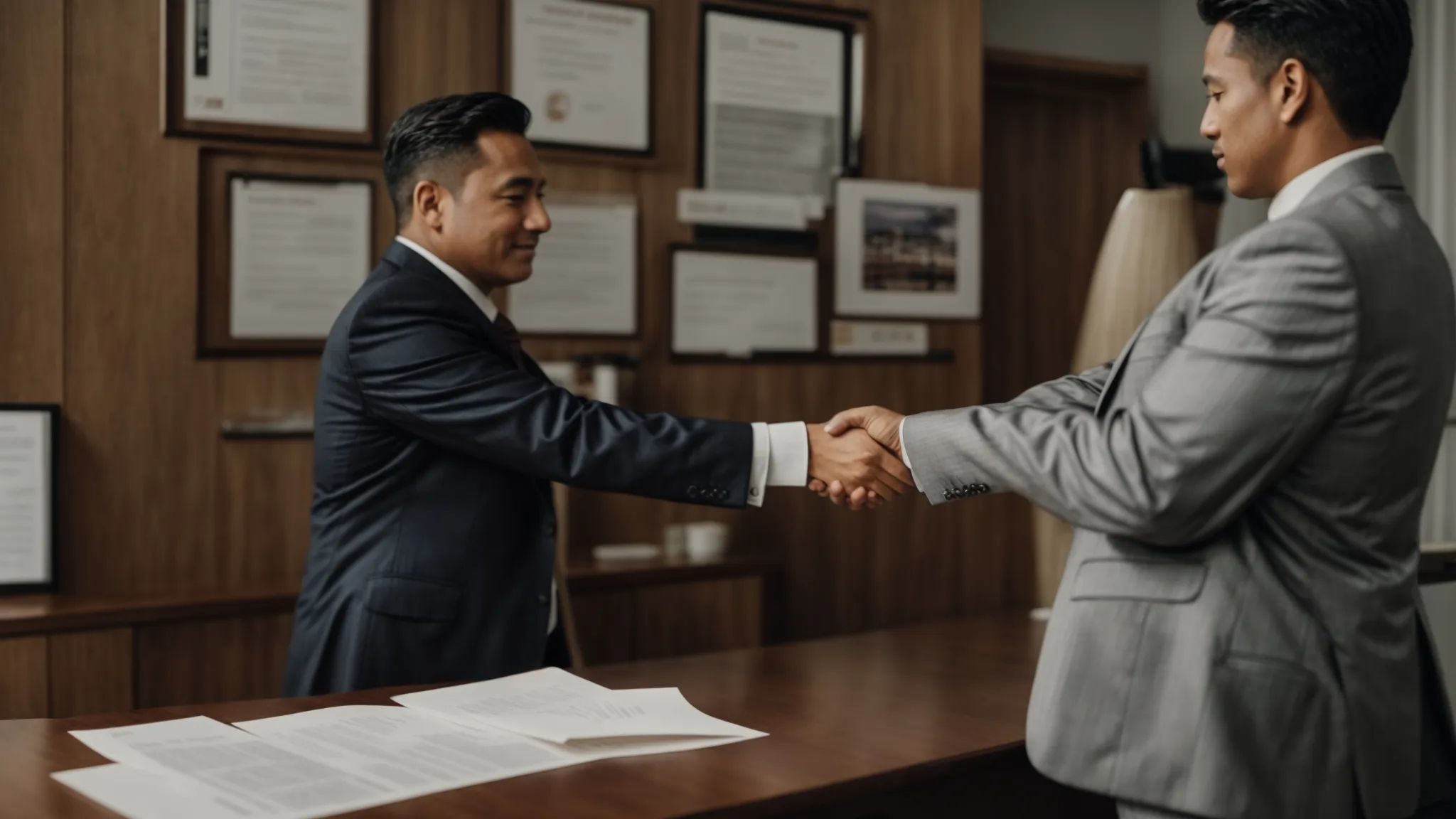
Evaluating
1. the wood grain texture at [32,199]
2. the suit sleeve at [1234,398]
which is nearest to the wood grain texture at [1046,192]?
the wood grain texture at [32,199]

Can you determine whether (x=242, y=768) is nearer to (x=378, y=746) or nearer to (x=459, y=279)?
(x=378, y=746)

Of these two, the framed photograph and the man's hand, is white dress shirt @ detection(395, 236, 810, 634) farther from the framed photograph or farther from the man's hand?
the framed photograph

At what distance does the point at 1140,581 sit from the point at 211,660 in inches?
84.3

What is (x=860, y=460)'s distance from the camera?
2.41 meters

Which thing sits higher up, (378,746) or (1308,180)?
(1308,180)

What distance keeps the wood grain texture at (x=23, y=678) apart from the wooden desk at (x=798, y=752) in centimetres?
107

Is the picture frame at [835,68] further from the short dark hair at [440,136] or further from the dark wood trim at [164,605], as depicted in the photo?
the short dark hair at [440,136]

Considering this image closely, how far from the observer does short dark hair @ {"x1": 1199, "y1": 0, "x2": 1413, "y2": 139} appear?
58.3 inches

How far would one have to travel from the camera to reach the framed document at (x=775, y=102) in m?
3.91

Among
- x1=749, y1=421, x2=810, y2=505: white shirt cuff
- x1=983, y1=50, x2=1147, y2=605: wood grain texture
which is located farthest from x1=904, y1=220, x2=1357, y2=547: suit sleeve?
x1=983, y1=50, x2=1147, y2=605: wood grain texture

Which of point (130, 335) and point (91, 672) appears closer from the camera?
point (91, 672)

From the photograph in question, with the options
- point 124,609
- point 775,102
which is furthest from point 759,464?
point 775,102

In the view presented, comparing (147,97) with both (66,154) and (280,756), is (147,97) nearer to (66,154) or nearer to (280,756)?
(66,154)

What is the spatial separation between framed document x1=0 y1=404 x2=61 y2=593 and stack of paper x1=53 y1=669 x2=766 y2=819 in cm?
149
